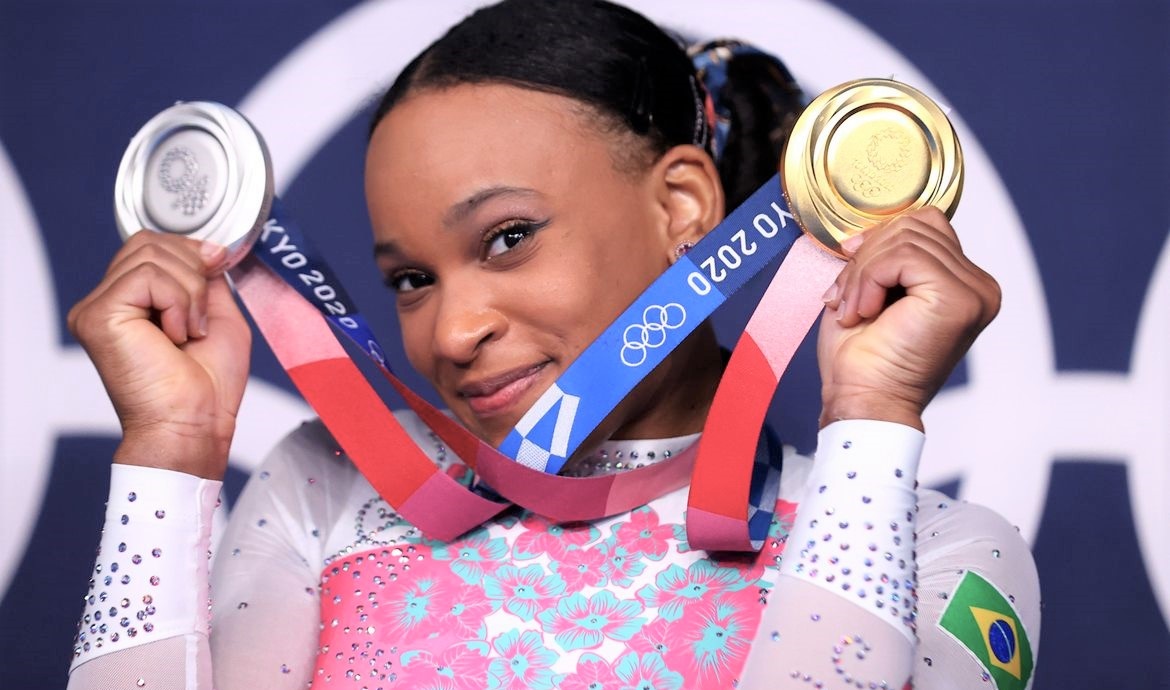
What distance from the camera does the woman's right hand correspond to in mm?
1650

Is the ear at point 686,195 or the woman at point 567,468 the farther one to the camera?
the ear at point 686,195

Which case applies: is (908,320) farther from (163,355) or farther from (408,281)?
(163,355)

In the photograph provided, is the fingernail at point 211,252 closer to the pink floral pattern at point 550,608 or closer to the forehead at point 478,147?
the forehead at point 478,147

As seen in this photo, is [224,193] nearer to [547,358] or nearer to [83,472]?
[547,358]

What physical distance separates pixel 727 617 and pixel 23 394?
1.55m

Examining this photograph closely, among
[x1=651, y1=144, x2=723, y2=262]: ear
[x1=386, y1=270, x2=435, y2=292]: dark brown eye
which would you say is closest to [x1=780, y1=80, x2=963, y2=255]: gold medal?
[x1=651, y1=144, x2=723, y2=262]: ear

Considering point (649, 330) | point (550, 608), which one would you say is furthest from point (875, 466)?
point (550, 608)

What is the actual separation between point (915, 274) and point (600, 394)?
41 centimetres

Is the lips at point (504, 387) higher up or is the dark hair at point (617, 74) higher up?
the dark hair at point (617, 74)

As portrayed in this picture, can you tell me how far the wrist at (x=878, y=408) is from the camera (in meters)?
1.48

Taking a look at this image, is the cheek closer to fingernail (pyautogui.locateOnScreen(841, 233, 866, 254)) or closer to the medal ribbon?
the medal ribbon

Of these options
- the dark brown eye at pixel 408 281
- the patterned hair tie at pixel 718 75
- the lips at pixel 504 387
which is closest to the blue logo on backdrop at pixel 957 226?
the patterned hair tie at pixel 718 75

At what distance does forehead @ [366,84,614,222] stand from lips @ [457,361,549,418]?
8.7 inches

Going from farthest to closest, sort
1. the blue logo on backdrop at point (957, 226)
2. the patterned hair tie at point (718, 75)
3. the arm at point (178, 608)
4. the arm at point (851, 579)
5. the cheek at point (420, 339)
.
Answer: the blue logo on backdrop at point (957, 226)
the patterned hair tie at point (718, 75)
the cheek at point (420, 339)
the arm at point (178, 608)
the arm at point (851, 579)
